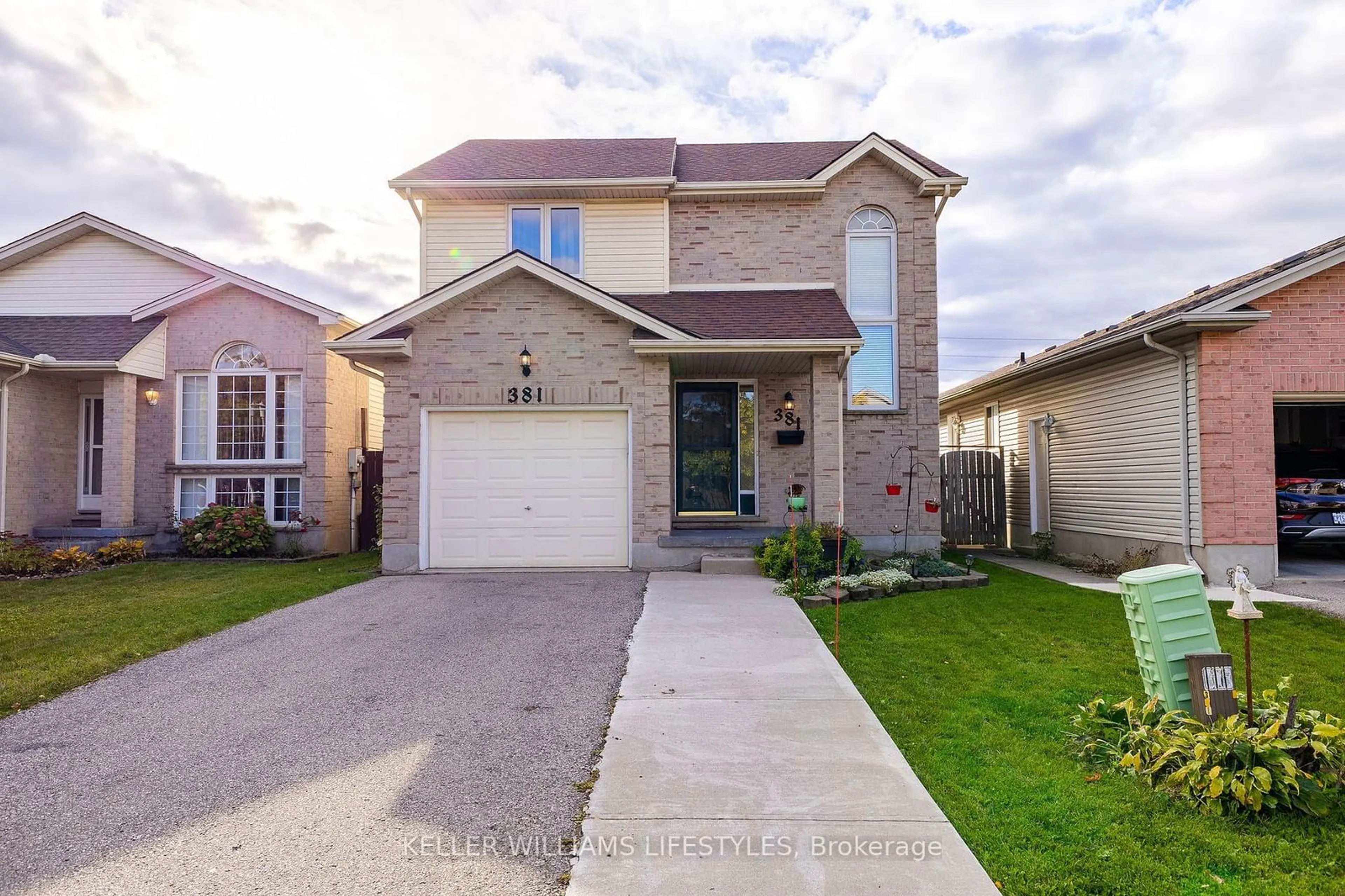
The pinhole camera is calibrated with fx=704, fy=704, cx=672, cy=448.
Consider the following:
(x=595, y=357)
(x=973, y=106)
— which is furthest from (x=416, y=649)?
(x=973, y=106)

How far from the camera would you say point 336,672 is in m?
5.87

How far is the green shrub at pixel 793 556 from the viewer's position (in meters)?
9.56

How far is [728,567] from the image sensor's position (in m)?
10.3

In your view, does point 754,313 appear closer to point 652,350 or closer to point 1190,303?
point 652,350

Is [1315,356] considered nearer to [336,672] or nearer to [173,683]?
[336,672]

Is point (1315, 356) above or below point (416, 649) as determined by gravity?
above

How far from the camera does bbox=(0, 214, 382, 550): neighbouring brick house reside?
13.1m

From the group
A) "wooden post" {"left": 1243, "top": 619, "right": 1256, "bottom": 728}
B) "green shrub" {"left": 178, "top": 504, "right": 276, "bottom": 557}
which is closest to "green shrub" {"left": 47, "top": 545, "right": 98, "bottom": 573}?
"green shrub" {"left": 178, "top": 504, "right": 276, "bottom": 557}

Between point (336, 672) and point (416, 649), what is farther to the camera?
point (416, 649)

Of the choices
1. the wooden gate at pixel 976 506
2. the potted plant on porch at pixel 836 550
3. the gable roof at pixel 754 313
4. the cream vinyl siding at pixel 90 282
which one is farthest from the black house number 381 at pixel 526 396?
the wooden gate at pixel 976 506

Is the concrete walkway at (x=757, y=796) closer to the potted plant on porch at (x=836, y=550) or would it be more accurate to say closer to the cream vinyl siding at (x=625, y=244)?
the potted plant on porch at (x=836, y=550)

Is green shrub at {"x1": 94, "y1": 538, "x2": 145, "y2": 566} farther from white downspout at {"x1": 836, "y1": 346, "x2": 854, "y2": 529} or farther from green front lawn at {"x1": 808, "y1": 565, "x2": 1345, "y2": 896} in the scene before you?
white downspout at {"x1": 836, "y1": 346, "x2": 854, "y2": 529}

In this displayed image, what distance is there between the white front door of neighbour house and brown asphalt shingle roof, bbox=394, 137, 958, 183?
798 cm

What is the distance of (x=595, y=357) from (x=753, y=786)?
7837mm
